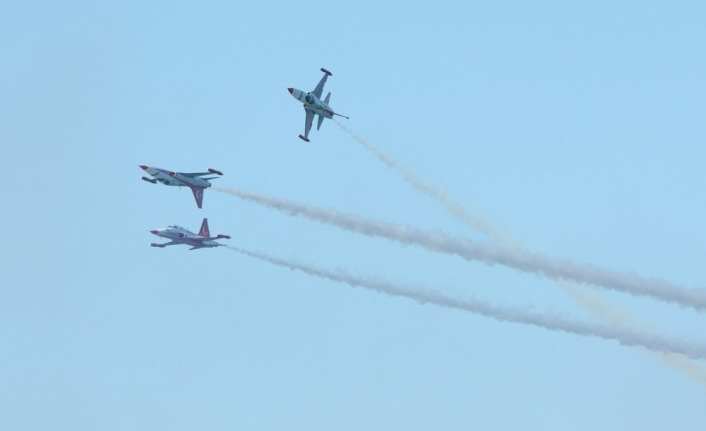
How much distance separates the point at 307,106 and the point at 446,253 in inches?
545

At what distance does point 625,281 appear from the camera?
62.2m

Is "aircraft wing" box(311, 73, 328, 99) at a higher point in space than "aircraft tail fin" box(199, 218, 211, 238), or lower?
higher

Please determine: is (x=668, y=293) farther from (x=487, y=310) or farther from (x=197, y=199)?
(x=197, y=199)

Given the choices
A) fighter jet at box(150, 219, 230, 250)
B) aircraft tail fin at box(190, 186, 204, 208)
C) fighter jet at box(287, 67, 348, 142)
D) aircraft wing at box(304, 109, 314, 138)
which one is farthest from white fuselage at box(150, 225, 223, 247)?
fighter jet at box(287, 67, 348, 142)

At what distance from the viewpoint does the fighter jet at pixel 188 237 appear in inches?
3157

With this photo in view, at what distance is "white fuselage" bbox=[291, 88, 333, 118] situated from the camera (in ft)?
234

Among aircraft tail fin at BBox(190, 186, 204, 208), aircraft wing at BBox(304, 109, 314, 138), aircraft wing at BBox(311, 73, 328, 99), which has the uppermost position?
aircraft wing at BBox(311, 73, 328, 99)

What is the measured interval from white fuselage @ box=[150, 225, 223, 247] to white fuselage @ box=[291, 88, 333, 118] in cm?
1412

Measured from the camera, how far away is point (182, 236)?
269 feet

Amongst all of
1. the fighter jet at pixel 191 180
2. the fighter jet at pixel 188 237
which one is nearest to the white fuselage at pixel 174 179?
the fighter jet at pixel 191 180

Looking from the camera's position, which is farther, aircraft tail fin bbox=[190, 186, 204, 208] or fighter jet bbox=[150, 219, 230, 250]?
fighter jet bbox=[150, 219, 230, 250]

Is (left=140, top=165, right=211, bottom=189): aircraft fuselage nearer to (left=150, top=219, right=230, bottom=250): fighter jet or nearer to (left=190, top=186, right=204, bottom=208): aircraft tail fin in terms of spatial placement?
(left=190, top=186, right=204, bottom=208): aircraft tail fin

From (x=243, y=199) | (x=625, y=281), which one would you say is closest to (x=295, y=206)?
(x=243, y=199)

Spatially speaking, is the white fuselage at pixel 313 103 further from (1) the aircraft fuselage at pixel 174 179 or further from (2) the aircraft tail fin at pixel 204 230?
(2) the aircraft tail fin at pixel 204 230
